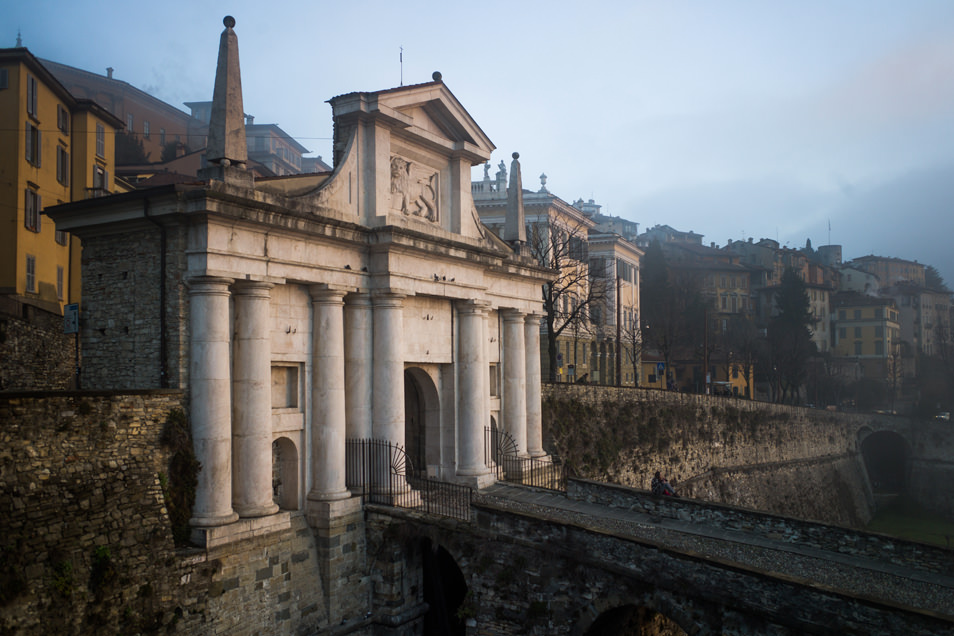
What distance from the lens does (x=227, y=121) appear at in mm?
14141

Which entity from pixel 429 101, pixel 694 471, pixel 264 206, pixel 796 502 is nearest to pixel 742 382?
pixel 796 502

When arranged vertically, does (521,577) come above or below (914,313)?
below

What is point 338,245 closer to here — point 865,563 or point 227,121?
point 227,121

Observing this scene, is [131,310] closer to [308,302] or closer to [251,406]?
[251,406]

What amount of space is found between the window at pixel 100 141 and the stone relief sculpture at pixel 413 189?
18964mm

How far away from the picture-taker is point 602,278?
5350 centimetres

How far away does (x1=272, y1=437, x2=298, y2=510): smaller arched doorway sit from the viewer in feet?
52.1

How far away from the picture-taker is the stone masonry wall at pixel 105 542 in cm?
1041

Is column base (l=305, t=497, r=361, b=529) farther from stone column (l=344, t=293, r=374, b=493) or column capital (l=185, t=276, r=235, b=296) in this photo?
column capital (l=185, t=276, r=235, b=296)

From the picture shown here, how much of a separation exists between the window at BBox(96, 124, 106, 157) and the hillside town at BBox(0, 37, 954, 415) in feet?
0.32

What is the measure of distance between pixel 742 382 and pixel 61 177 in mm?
56305

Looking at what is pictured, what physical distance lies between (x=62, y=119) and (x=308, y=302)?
19930 mm

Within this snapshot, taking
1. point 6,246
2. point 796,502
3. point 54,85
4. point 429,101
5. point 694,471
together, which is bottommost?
point 796,502

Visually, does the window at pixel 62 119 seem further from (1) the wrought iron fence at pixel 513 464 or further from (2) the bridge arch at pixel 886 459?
(2) the bridge arch at pixel 886 459
